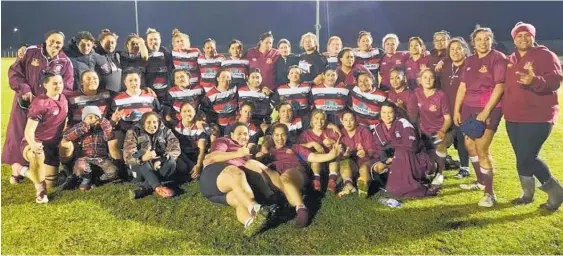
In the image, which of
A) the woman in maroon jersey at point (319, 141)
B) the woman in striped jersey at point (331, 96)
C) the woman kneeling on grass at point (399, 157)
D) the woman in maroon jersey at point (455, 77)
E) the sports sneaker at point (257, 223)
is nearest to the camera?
the sports sneaker at point (257, 223)

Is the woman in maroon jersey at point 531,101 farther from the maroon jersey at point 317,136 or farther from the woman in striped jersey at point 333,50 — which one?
the woman in striped jersey at point 333,50

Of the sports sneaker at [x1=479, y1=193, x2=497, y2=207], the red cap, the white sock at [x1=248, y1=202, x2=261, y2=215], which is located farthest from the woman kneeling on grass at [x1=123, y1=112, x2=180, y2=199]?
the red cap

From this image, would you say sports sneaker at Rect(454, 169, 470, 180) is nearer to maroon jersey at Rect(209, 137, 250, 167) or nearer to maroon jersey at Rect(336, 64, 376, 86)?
maroon jersey at Rect(336, 64, 376, 86)

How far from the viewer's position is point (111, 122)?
5.62 meters

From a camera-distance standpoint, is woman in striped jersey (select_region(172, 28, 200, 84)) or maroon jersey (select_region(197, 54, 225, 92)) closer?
woman in striped jersey (select_region(172, 28, 200, 84))

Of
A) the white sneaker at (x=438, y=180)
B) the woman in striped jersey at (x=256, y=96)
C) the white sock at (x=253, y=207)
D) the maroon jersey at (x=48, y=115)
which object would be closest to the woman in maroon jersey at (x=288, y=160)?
the white sock at (x=253, y=207)

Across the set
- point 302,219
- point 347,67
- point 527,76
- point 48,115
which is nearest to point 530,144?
point 527,76

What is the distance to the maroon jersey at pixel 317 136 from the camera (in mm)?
5410

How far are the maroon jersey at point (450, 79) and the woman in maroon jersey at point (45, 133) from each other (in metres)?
4.58

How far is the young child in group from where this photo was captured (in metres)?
5.26

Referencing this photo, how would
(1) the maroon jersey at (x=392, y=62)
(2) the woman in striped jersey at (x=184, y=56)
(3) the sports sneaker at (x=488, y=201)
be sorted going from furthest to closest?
(2) the woman in striped jersey at (x=184, y=56) < (1) the maroon jersey at (x=392, y=62) < (3) the sports sneaker at (x=488, y=201)

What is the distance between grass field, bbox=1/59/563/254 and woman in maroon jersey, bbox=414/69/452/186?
49cm

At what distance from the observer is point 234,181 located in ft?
14.1

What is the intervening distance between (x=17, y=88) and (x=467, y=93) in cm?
520
